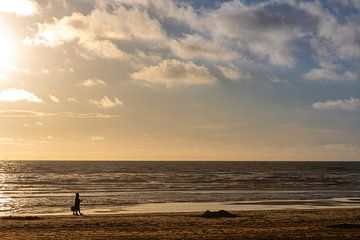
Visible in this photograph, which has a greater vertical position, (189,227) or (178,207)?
(189,227)

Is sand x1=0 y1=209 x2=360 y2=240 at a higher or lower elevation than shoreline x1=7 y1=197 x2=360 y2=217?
higher

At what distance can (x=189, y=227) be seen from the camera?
85.2 ft

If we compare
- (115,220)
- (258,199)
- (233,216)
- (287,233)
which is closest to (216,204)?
(258,199)

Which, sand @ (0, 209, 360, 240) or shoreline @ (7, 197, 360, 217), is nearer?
sand @ (0, 209, 360, 240)

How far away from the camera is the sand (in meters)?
22.9

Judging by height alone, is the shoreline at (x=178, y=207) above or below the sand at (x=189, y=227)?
below

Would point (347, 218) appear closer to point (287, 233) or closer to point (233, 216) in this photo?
point (233, 216)

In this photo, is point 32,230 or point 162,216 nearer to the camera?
point 32,230

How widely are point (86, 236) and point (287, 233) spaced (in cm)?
985

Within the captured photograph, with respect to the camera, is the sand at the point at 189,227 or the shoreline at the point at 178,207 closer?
the sand at the point at 189,227

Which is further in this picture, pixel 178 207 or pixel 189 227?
pixel 178 207

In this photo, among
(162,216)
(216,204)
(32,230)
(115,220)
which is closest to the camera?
(32,230)

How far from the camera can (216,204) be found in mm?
43906

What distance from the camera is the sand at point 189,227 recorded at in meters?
22.9
